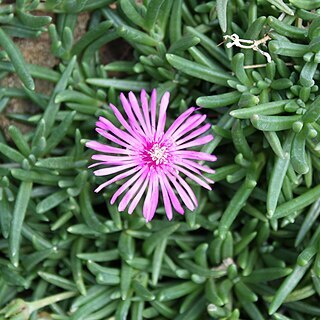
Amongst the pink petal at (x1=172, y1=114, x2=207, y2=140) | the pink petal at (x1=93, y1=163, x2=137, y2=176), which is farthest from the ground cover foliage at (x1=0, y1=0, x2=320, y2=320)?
the pink petal at (x1=93, y1=163, x2=137, y2=176)

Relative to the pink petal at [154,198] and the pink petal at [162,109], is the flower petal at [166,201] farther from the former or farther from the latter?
the pink petal at [162,109]

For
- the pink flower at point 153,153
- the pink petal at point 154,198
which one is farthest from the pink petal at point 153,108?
the pink petal at point 154,198

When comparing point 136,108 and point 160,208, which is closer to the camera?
point 136,108

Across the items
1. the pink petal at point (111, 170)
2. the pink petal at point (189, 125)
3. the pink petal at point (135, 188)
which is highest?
the pink petal at point (189, 125)

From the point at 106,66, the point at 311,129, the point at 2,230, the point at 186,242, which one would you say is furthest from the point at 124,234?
the point at 311,129

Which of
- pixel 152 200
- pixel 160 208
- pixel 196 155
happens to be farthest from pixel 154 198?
pixel 160 208

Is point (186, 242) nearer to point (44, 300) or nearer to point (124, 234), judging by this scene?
point (124, 234)

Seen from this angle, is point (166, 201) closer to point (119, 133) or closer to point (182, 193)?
point (182, 193)
